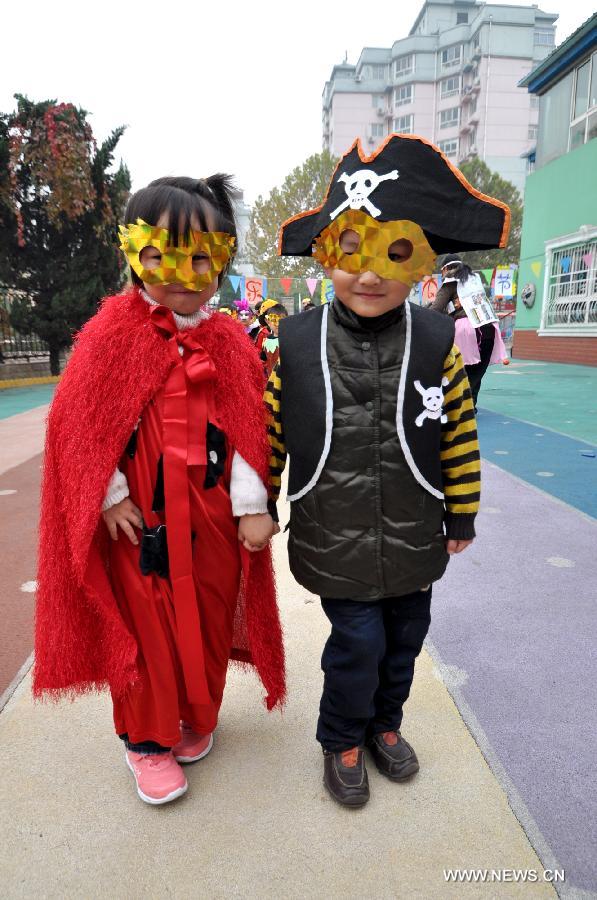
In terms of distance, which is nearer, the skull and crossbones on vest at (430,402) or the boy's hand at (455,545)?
the skull and crossbones on vest at (430,402)

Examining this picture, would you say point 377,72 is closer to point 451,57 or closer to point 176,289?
point 451,57

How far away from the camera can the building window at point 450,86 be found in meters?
48.3

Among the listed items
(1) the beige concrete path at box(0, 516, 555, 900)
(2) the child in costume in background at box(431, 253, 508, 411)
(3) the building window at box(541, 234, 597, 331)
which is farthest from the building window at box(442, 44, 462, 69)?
(1) the beige concrete path at box(0, 516, 555, 900)

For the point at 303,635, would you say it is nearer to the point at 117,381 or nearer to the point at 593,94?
the point at 117,381

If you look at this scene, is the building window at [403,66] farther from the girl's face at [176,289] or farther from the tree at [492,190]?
the girl's face at [176,289]

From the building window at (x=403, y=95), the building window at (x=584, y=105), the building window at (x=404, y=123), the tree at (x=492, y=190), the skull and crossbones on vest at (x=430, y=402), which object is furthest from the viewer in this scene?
the building window at (x=404, y=123)

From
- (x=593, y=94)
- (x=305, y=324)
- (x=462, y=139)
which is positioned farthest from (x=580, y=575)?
(x=462, y=139)

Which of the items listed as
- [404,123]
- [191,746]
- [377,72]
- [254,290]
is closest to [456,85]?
[404,123]

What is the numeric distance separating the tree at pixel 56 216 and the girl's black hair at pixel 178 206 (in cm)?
1111

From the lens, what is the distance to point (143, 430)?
4.84ft

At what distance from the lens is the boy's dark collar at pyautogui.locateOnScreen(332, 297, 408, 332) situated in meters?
1.45

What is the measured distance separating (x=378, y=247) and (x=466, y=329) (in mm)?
4777

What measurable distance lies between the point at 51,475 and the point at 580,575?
102 inches

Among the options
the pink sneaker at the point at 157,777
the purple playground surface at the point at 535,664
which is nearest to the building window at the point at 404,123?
the purple playground surface at the point at 535,664
